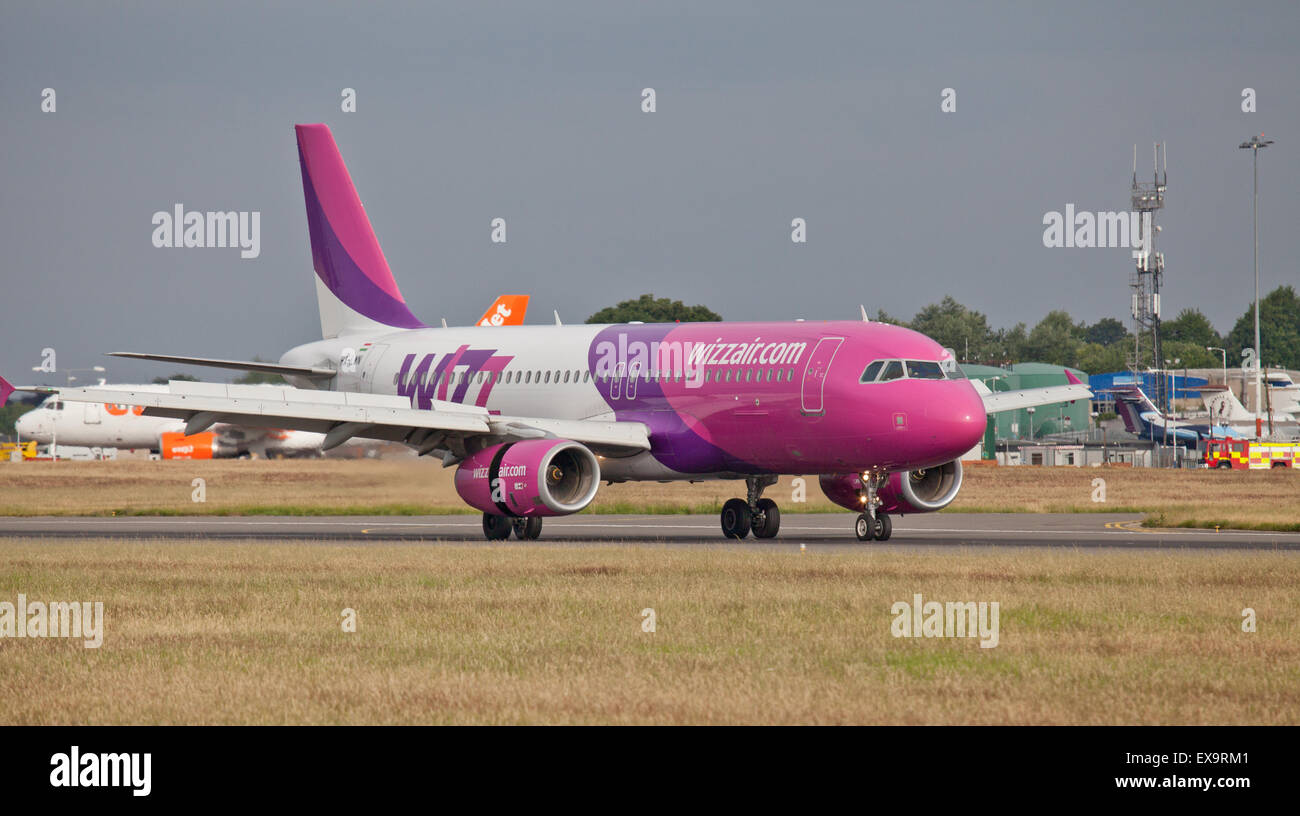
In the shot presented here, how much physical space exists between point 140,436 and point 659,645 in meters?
106

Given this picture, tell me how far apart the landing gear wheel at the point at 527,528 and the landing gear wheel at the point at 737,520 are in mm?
3930

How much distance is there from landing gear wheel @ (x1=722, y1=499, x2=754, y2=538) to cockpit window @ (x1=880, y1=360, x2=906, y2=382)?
5.00 metres

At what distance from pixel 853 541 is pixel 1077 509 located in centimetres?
1647

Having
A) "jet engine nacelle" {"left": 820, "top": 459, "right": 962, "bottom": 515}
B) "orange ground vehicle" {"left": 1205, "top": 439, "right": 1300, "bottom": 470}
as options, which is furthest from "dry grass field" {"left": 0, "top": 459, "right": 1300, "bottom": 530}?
"orange ground vehicle" {"left": 1205, "top": 439, "right": 1300, "bottom": 470}

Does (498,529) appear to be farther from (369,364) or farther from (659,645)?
(659,645)

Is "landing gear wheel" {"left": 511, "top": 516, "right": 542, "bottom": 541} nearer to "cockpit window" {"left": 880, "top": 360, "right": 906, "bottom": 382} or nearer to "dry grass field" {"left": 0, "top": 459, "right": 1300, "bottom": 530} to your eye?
"dry grass field" {"left": 0, "top": 459, "right": 1300, "bottom": 530}

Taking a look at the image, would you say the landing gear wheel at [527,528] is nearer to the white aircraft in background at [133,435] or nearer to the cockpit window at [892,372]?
the cockpit window at [892,372]

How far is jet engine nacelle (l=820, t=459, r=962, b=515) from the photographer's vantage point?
32938 mm

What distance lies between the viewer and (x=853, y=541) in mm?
31469

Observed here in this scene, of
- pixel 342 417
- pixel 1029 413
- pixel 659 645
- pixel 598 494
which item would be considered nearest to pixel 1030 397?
pixel 342 417

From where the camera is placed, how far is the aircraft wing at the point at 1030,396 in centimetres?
3550

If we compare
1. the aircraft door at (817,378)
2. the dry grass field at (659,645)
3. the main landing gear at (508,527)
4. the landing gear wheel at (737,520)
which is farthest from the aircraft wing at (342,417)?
the dry grass field at (659,645)

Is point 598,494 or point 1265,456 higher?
point 598,494

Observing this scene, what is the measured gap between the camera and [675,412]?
32.9 meters
